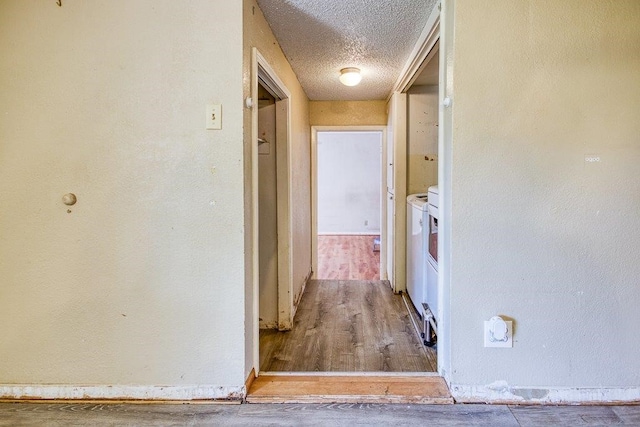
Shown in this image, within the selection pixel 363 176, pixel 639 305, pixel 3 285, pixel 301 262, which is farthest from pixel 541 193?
pixel 363 176

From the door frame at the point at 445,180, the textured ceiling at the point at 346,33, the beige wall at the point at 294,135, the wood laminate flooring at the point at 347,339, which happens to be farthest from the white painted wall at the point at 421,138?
the door frame at the point at 445,180

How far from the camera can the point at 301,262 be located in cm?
341

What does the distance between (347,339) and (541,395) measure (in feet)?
3.83

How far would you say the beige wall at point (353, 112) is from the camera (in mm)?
3953

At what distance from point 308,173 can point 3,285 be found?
2.76 meters

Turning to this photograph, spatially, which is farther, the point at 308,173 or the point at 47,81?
the point at 308,173

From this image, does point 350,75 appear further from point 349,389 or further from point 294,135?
point 349,389

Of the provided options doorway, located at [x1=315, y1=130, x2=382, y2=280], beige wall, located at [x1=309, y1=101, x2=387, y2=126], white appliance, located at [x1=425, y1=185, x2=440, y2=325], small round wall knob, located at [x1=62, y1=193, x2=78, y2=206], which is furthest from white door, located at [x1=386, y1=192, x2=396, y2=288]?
doorway, located at [x1=315, y1=130, x2=382, y2=280]

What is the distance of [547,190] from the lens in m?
1.55

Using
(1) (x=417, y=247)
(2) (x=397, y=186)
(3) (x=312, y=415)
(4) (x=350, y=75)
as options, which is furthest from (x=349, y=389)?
(4) (x=350, y=75)

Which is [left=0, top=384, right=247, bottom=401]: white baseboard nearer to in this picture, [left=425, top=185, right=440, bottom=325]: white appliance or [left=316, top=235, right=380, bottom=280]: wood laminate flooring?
[left=425, top=185, right=440, bottom=325]: white appliance

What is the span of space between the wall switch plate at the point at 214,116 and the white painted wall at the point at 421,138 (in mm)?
2293

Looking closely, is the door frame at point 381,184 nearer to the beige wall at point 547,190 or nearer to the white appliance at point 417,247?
the white appliance at point 417,247

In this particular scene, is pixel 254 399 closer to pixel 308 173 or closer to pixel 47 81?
pixel 47 81
